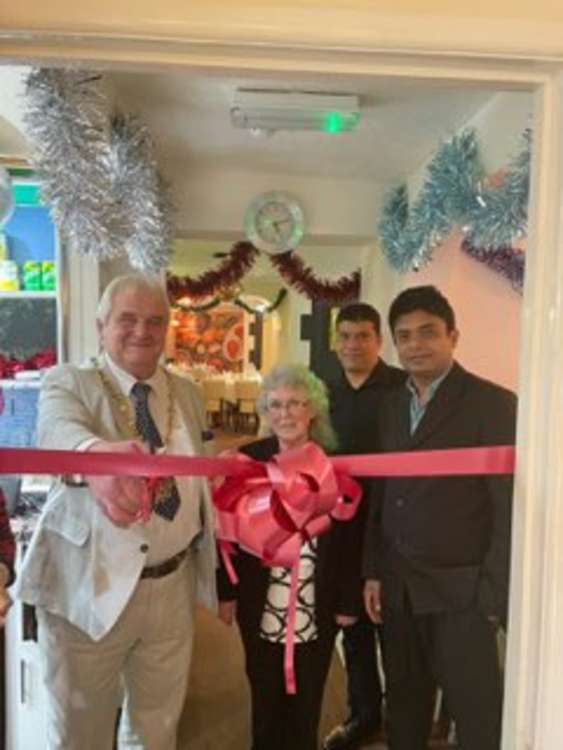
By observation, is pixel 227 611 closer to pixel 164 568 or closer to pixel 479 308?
pixel 164 568

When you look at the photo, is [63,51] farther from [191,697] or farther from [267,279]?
[191,697]

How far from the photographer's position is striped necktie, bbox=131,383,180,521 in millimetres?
1116

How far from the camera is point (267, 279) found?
6.58 ft

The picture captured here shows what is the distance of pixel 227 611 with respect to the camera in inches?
53.8

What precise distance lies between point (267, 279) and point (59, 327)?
2.22ft

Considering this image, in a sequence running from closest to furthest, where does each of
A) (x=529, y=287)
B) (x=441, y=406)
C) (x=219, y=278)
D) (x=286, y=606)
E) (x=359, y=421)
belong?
(x=529, y=287)
(x=441, y=406)
(x=359, y=421)
(x=286, y=606)
(x=219, y=278)

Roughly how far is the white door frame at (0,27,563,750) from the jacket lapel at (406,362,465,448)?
1.05 feet

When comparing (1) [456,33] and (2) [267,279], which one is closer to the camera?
(1) [456,33]

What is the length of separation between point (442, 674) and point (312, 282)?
44.8 inches

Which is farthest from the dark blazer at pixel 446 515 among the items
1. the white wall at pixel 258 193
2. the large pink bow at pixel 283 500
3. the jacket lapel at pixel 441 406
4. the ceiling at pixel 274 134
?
the white wall at pixel 258 193

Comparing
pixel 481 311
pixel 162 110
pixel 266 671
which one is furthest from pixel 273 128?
pixel 266 671

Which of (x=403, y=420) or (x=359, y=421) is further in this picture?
(x=359, y=421)

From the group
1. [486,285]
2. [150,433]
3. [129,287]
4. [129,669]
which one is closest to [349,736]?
[129,669]

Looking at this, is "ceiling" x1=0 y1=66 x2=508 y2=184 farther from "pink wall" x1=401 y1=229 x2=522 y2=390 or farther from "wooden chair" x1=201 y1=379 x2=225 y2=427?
"wooden chair" x1=201 y1=379 x2=225 y2=427
